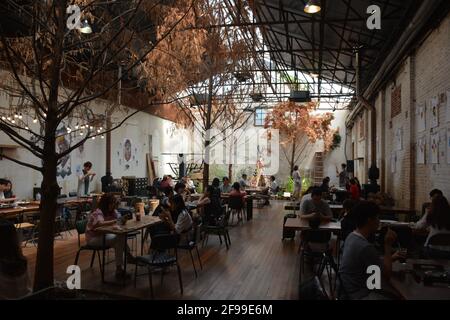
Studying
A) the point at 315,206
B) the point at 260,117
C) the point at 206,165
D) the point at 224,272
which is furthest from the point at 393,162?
the point at 260,117

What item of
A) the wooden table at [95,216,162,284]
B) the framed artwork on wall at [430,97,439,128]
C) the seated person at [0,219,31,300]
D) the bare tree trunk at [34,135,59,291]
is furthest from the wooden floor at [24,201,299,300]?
the framed artwork on wall at [430,97,439,128]

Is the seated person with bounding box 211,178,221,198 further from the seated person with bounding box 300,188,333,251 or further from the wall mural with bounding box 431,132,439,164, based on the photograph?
the wall mural with bounding box 431,132,439,164

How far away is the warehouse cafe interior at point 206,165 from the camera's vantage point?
3215 millimetres

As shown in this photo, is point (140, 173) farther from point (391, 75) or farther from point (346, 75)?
point (391, 75)

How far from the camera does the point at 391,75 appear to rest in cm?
938

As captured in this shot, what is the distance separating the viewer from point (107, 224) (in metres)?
4.88

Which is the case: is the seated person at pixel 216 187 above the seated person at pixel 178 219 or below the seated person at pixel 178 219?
above

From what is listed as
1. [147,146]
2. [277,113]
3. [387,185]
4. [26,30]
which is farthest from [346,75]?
[26,30]

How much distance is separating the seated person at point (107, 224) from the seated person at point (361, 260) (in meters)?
3.15

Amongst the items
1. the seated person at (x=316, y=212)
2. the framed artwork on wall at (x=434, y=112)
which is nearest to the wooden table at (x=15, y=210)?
the seated person at (x=316, y=212)

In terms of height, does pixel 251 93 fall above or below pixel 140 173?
above

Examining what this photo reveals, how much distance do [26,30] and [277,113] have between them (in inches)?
650

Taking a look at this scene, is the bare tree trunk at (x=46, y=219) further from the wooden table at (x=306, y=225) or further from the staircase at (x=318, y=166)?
the staircase at (x=318, y=166)
